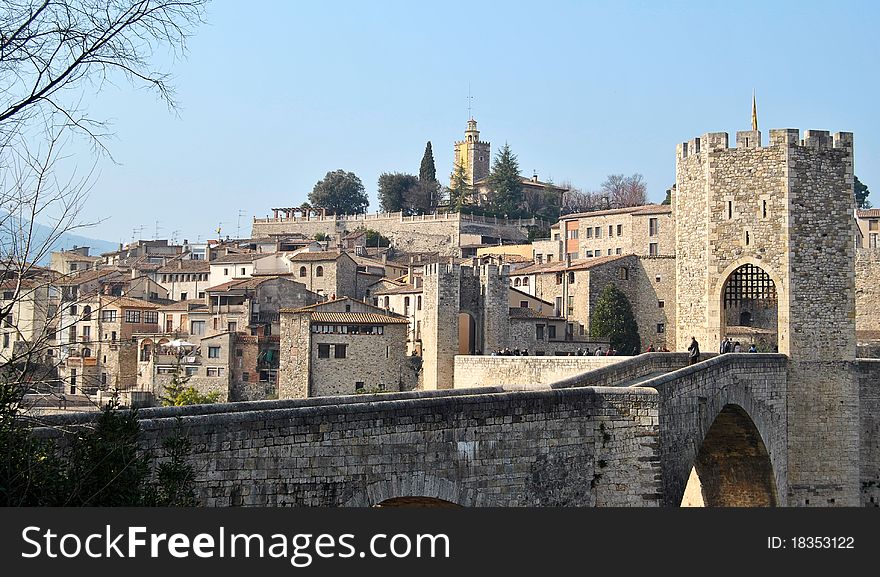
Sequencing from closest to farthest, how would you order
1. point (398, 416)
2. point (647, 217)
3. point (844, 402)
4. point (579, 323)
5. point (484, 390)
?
point (398, 416) → point (484, 390) → point (844, 402) → point (579, 323) → point (647, 217)

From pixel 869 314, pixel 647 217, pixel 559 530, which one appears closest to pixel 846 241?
pixel 559 530

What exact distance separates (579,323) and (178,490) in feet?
162

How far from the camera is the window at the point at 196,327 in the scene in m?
64.2

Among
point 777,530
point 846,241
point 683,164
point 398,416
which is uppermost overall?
point 683,164

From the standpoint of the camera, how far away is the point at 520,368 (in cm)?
3158

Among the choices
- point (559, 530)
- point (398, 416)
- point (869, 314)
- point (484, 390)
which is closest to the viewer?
point (559, 530)

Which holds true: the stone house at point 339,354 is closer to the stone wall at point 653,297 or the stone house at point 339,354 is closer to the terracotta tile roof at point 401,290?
the terracotta tile roof at point 401,290

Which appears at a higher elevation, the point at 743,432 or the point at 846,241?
the point at 846,241

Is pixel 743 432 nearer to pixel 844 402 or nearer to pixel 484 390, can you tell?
pixel 844 402

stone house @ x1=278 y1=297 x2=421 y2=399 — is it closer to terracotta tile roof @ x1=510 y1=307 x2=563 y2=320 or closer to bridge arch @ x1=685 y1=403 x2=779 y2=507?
terracotta tile roof @ x1=510 y1=307 x2=563 y2=320

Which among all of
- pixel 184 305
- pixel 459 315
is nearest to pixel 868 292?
pixel 459 315

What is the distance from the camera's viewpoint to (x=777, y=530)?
A: 12109mm

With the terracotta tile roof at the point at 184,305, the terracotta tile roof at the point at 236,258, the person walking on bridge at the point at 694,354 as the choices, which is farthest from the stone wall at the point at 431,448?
the terracotta tile roof at the point at 236,258

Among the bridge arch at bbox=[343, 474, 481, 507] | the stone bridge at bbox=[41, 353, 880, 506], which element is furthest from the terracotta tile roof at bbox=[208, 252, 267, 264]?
the bridge arch at bbox=[343, 474, 481, 507]
